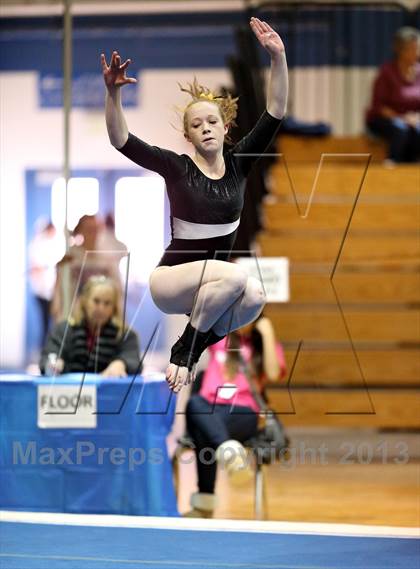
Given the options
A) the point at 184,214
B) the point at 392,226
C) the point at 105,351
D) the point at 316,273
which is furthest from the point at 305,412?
the point at 184,214

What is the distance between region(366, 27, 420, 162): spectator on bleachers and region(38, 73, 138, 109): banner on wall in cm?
150

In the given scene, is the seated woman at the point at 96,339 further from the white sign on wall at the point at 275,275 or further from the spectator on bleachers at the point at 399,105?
the spectator on bleachers at the point at 399,105

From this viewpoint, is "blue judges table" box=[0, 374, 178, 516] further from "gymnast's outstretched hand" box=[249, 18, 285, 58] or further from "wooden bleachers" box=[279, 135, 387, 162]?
"wooden bleachers" box=[279, 135, 387, 162]

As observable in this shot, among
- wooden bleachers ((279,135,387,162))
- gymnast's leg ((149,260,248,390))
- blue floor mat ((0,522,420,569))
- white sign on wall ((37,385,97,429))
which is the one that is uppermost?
gymnast's leg ((149,260,248,390))

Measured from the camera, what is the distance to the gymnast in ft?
7.90

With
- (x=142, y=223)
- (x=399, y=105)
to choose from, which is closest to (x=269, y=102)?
(x=142, y=223)

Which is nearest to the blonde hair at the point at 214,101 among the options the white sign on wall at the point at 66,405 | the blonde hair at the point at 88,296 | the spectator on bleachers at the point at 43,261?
the blonde hair at the point at 88,296

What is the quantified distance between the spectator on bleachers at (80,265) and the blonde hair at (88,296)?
0.37 feet

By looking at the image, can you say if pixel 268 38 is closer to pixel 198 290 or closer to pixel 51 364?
pixel 198 290

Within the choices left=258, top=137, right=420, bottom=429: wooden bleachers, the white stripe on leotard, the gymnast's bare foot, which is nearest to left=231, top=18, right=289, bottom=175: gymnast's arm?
the white stripe on leotard

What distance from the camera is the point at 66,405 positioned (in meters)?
4.52

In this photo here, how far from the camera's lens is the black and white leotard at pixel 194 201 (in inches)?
96.3

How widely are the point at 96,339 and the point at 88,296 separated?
0.27m

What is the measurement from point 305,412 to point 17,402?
5.93 ft
